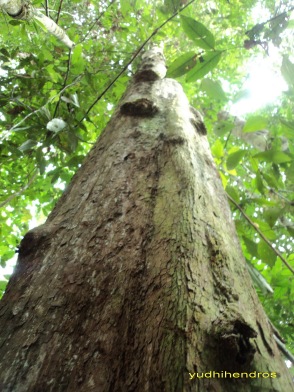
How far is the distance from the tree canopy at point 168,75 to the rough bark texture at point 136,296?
0.49 m

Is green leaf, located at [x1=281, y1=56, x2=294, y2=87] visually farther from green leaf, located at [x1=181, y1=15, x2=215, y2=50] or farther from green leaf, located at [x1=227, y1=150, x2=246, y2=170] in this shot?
green leaf, located at [x1=227, y1=150, x2=246, y2=170]

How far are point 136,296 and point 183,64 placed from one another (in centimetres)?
77

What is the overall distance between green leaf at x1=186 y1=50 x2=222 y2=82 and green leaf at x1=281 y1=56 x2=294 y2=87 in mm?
208

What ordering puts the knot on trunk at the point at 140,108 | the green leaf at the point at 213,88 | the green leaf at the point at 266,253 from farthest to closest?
1. the green leaf at the point at 266,253
2. the knot on trunk at the point at 140,108
3. the green leaf at the point at 213,88

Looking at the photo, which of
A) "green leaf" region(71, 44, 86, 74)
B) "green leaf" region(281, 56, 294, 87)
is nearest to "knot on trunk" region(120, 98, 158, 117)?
"green leaf" region(281, 56, 294, 87)

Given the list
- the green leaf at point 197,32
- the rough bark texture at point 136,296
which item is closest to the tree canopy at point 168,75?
the green leaf at point 197,32

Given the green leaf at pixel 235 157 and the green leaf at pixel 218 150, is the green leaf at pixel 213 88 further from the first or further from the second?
the green leaf at pixel 218 150

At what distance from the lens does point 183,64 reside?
100cm

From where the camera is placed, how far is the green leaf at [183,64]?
0.99 meters

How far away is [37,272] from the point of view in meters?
0.69

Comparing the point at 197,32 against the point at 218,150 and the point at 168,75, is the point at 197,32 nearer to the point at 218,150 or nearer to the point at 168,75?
the point at 168,75

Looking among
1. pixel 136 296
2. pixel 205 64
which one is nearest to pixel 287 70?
pixel 205 64

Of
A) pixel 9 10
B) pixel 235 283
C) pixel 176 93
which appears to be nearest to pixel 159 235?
pixel 235 283

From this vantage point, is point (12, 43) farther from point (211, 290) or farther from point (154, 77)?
point (211, 290)
